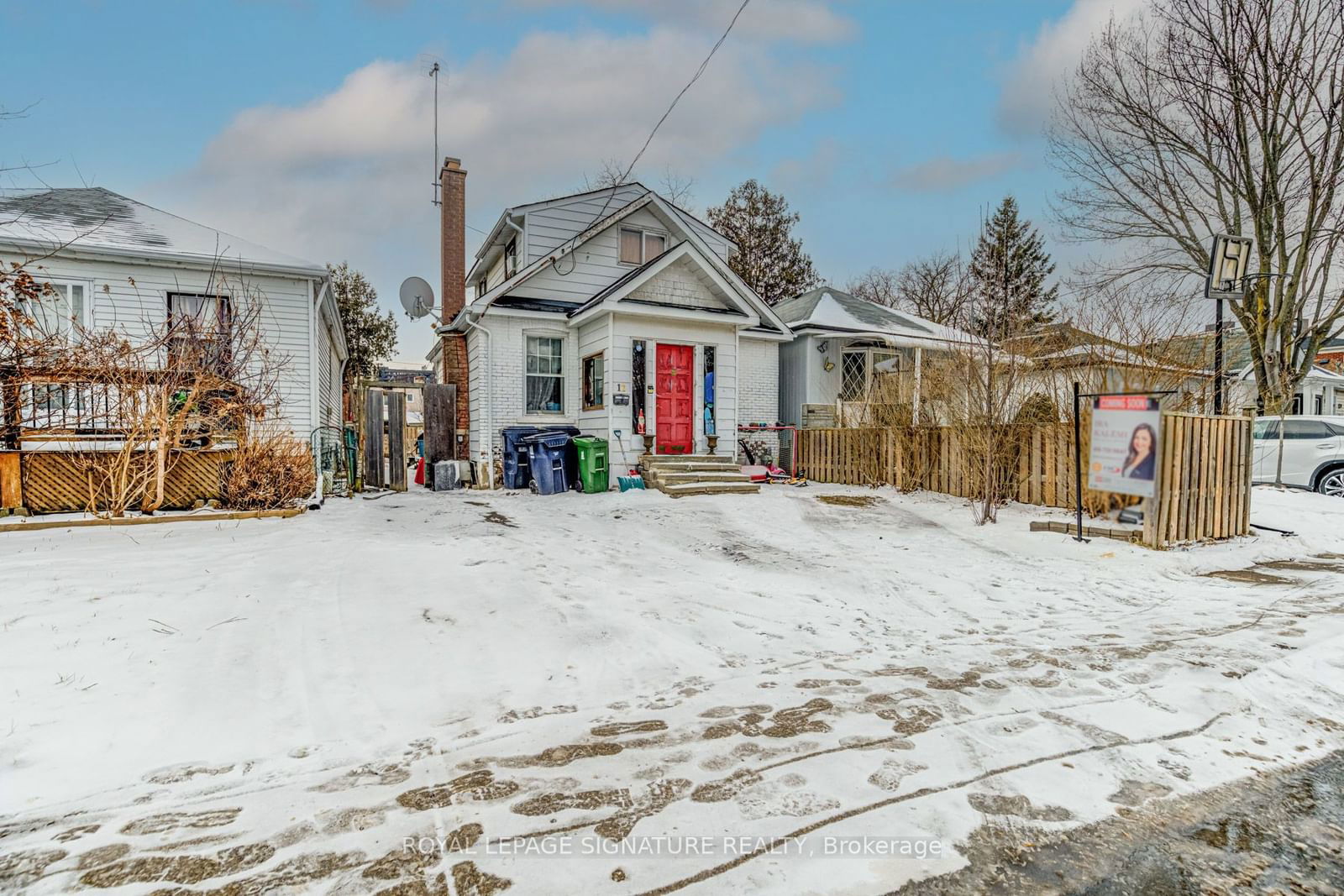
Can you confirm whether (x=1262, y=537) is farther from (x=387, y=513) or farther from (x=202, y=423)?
(x=202, y=423)

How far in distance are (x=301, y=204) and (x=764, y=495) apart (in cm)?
1502

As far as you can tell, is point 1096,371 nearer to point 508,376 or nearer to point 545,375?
point 545,375

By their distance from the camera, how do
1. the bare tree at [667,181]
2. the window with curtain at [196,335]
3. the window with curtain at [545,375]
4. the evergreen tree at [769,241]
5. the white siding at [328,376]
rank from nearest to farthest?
the window with curtain at [196,335], the window with curtain at [545,375], the white siding at [328,376], the bare tree at [667,181], the evergreen tree at [769,241]

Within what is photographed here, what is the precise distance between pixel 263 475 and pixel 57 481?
2249 millimetres

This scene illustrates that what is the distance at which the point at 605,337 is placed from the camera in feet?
41.3

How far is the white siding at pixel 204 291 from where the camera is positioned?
36.7 feet

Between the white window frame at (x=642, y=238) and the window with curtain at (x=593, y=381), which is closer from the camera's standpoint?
the window with curtain at (x=593, y=381)

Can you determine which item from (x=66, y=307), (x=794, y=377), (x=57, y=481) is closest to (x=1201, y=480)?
(x=794, y=377)

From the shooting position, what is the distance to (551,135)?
16891 millimetres

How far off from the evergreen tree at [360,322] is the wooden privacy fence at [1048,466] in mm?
25107

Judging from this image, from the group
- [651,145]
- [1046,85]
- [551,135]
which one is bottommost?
[651,145]

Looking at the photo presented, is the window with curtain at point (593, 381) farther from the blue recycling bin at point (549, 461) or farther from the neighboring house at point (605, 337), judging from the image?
the blue recycling bin at point (549, 461)

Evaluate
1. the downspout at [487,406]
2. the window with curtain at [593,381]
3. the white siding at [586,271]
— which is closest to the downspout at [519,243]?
the white siding at [586,271]

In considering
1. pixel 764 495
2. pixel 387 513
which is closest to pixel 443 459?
A: pixel 387 513
